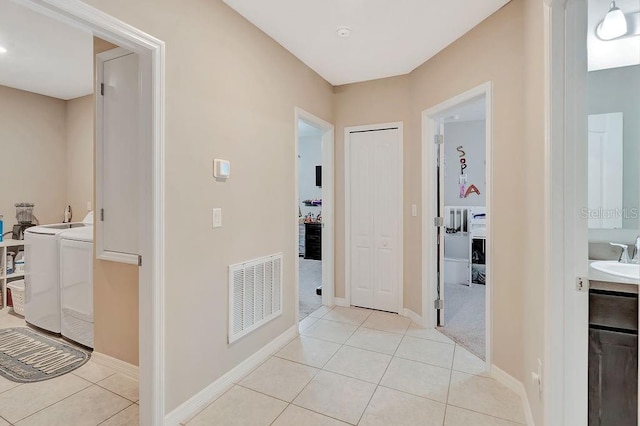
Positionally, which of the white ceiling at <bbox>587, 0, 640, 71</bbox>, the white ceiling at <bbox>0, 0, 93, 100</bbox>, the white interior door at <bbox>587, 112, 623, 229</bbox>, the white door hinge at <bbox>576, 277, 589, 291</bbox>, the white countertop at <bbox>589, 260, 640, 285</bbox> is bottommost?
the white door hinge at <bbox>576, 277, 589, 291</bbox>

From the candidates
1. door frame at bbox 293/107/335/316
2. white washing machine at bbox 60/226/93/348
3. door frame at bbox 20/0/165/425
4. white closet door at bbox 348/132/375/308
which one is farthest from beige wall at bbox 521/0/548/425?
white washing machine at bbox 60/226/93/348

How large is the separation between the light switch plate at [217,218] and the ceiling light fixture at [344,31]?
170 centimetres

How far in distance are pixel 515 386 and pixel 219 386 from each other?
Answer: 1986 millimetres

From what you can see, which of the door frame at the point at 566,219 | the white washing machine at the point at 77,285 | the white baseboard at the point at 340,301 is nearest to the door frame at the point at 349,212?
the white baseboard at the point at 340,301

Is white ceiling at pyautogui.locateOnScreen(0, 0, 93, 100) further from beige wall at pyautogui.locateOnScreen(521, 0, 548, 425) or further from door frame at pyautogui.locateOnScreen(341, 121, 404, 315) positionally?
beige wall at pyautogui.locateOnScreen(521, 0, 548, 425)

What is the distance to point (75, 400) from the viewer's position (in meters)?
1.98

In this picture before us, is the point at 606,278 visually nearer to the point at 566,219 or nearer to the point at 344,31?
the point at 566,219

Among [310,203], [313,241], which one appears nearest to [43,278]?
[313,241]

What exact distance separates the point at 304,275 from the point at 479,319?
2.86 meters

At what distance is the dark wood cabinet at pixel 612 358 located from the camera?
125cm

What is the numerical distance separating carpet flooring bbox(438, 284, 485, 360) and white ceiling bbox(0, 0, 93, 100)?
4.24m

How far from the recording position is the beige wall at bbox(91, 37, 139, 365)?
7.26 ft

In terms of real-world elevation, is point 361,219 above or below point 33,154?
below

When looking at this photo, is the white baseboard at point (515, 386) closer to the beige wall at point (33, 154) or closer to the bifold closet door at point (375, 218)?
the bifold closet door at point (375, 218)
